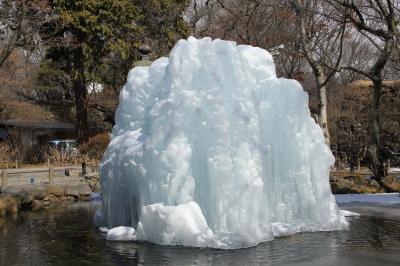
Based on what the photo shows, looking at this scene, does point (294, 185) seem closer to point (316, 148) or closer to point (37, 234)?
point (316, 148)

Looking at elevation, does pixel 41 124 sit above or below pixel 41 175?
above

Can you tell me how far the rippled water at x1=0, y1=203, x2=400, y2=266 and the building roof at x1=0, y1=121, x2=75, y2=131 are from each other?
2804 centimetres

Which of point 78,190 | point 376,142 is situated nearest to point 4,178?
point 78,190

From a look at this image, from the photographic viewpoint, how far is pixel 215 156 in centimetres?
962

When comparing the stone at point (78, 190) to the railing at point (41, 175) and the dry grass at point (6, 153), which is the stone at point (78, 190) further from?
the dry grass at point (6, 153)

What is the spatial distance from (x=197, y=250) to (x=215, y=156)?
5.64 ft

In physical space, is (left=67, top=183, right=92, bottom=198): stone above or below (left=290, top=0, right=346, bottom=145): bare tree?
below

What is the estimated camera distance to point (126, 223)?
1101 centimetres

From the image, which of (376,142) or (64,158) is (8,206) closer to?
(376,142)

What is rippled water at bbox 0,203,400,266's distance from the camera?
26.9ft

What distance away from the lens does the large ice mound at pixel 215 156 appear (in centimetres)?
953

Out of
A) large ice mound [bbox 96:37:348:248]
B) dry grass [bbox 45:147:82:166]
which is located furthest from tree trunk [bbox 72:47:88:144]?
large ice mound [bbox 96:37:348:248]

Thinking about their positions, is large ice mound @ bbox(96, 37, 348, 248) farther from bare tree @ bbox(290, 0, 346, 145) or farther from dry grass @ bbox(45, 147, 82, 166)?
dry grass @ bbox(45, 147, 82, 166)

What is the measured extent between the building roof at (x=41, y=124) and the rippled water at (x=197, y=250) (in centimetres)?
2804
